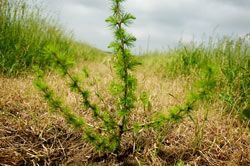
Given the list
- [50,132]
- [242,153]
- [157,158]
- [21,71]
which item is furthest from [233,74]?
[21,71]

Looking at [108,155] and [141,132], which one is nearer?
[108,155]

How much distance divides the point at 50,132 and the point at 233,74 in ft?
7.76

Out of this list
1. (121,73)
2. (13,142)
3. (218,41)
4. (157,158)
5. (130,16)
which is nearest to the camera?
(130,16)

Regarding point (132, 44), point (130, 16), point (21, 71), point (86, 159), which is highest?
point (130, 16)

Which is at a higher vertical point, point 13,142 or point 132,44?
point 132,44

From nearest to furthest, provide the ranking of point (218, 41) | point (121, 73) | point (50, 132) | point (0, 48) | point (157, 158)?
point (121, 73) → point (157, 158) → point (50, 132) → point (0, 48) → point (218, 41)

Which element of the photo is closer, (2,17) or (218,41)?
(2,17)

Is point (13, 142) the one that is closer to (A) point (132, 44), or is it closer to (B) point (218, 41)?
(A) point (132, 44)

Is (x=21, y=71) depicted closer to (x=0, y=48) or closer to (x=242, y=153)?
(x=0, y=48)

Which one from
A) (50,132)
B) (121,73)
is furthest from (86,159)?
(121,73)

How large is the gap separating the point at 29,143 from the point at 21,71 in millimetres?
2018

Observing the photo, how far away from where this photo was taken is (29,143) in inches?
64.8

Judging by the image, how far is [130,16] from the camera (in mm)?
1097

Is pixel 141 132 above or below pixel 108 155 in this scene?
above
